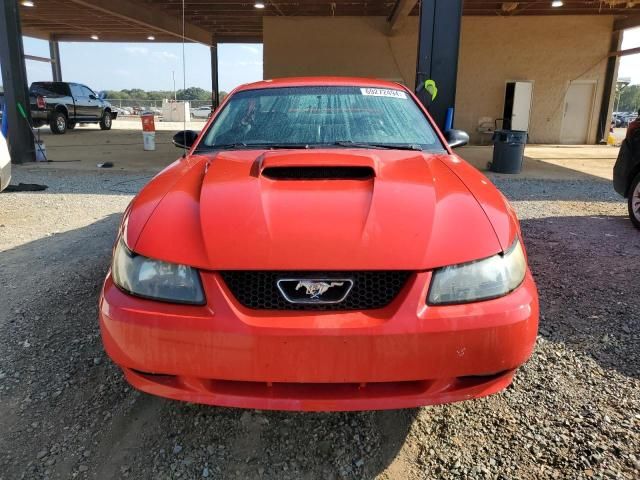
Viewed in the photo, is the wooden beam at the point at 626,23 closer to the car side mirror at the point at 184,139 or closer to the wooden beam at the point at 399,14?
the wooden beam at the point at 399,14

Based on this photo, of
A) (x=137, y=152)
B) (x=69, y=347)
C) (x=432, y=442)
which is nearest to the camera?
(x=432, y=442)

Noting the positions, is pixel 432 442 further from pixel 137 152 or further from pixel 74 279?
pixel 137 152

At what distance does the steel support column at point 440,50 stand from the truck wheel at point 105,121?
18317mm

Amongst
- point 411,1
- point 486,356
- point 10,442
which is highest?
point 411,1

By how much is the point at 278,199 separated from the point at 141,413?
123 cm

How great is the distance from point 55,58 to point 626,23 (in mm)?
28001

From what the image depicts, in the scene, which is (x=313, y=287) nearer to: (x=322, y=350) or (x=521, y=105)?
(x=322, y=350)

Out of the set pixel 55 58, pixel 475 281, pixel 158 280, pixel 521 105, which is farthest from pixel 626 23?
pixel 55 58

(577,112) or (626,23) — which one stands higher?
(626,23)

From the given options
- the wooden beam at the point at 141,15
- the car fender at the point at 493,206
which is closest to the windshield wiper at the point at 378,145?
the car fender at the point at 493,206

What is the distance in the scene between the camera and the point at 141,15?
56.7ft

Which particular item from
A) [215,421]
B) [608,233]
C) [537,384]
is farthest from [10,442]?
[608,233]

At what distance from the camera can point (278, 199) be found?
1.98 meters

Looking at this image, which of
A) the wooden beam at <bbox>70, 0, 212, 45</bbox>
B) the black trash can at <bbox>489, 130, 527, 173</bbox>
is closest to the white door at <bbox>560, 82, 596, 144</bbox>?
the black trash can at <bbox>489, 130, 527, 173</bbox>
